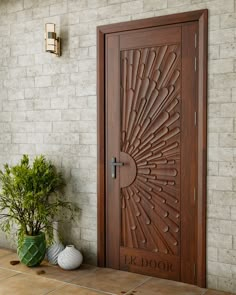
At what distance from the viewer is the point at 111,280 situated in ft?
11.8

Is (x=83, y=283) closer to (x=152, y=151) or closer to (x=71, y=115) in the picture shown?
(x=152, y=151)

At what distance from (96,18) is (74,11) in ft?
0.93

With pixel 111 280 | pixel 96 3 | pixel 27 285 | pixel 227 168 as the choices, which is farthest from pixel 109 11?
pixel 27 285

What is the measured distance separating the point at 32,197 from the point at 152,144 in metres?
1.24

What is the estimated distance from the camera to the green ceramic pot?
3.90 meters

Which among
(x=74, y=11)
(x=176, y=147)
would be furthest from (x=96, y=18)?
(x=176, y=147)

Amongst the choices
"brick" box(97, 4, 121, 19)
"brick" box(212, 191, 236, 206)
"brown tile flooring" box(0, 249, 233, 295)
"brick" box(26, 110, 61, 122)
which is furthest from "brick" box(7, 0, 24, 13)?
"brick" box(212, 191, 236, 206)

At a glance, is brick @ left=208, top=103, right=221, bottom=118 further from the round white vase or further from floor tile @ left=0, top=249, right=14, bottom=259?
floor tile @ left=0, top=249, right=14, bottom=259

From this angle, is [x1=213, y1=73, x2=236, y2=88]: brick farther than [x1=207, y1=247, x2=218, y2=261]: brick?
No

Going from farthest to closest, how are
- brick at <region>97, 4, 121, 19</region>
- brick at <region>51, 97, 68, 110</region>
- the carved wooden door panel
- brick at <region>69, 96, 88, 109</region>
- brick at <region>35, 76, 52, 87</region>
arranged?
brick at <region>35, 76, 52, 87</region>
brick at <region>51, 97, 68, 110</region>
brick at <region>69, 96, 88, 109</region>
brick at <region>97, 4, 121, 19</region>
the carved wooden door panel

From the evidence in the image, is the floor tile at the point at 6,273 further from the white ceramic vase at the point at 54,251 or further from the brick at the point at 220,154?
the brick at the point at 220,154

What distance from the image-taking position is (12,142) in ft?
14.8

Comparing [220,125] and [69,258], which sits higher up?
[220,125]

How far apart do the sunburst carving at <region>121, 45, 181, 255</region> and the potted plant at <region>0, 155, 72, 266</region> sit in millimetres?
757
